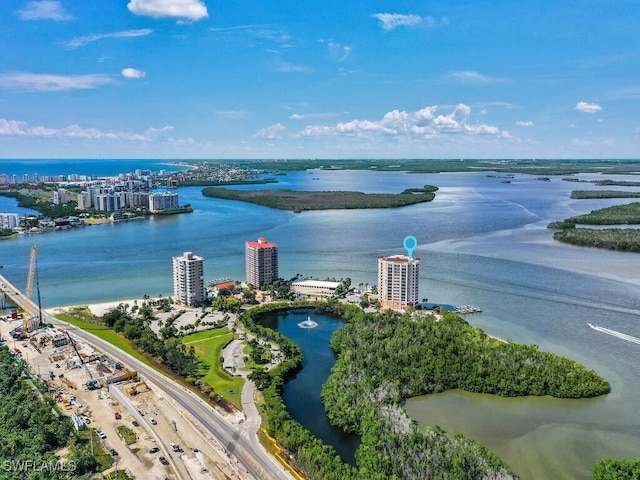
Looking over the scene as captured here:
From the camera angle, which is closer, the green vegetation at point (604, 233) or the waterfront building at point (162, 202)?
the green vegetation at point (604, 233)

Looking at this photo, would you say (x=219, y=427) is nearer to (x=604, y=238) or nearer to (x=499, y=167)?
(x=604, y=238)

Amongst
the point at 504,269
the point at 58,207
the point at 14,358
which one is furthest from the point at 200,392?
the point at 58,207

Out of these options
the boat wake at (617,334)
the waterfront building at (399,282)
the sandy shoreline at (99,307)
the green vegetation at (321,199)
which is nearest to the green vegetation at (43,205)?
the green vegetation at (321,199)

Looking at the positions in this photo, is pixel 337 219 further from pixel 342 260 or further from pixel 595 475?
pixel 595 475

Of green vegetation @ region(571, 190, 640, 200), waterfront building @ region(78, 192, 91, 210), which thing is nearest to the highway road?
waterfront building @ region(78, 192, 91, 210)

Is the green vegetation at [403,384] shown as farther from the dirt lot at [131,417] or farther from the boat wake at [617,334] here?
the boat wake at [617,334]

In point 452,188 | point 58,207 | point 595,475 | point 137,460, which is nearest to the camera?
point 595,475

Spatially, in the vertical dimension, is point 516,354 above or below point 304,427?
above
